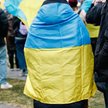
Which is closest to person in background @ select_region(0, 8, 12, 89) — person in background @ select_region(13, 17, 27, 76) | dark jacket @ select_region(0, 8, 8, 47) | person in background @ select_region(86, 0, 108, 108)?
dark jacket @ select_region(0, 8, 8, 47)

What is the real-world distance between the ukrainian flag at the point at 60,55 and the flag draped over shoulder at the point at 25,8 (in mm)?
947

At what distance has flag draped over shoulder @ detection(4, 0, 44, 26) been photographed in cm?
503

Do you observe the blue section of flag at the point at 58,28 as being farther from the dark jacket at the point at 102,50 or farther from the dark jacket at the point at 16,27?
the dark jacket at the point at 16,27

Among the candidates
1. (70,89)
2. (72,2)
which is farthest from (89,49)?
(72,2)

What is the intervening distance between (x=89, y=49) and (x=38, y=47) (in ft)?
1.66

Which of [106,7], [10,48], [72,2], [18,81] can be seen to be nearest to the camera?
[106,7]

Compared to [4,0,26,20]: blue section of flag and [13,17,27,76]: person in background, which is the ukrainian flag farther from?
[13,17,27,76]: person in background

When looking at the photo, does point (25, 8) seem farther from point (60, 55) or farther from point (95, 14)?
point (60, 55)

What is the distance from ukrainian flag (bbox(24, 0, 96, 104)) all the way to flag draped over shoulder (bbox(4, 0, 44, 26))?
0.95 meters

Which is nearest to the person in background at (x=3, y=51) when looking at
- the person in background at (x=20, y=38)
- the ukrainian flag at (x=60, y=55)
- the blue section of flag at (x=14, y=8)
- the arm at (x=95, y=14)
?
the person in background at (x=20, y=38)

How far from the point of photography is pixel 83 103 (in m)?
4.14

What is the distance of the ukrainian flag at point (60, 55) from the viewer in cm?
396

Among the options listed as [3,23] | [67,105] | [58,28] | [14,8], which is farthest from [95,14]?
[3,23]

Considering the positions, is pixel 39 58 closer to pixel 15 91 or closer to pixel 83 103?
pixel 83 103
